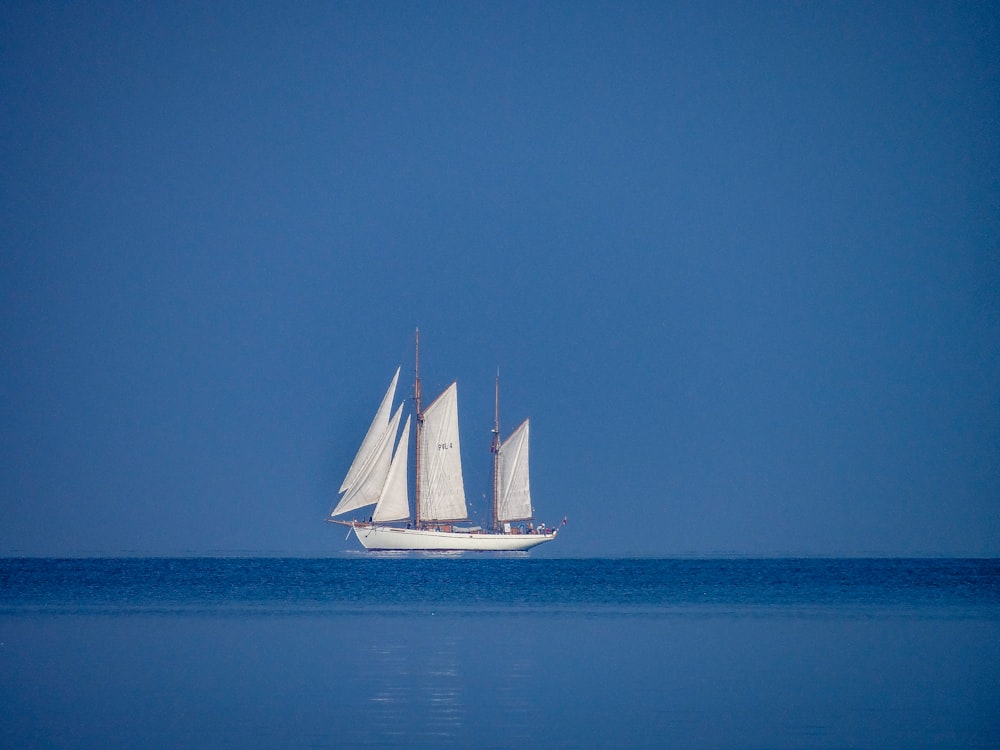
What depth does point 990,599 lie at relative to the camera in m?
48.6

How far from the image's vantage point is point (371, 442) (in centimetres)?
8512

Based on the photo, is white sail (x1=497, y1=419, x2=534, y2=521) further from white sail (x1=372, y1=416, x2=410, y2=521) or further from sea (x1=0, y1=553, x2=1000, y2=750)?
sea (x1=0, y1=553, x2=1000, y2=750)

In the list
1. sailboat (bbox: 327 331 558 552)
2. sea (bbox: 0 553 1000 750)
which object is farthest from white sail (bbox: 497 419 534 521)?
sea (bbox: 0 553 1000 750)

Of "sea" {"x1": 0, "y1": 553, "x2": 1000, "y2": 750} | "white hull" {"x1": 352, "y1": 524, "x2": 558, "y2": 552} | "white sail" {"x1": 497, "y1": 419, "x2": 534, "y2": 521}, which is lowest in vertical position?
"white hull" {"x1": 352, "y1": 524, "x2": 558, "y2": 552}

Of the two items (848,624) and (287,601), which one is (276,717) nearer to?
(848,624)

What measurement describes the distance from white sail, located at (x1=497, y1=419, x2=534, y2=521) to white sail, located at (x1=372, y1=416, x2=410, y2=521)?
665 centimetres

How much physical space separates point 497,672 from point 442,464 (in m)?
65.0

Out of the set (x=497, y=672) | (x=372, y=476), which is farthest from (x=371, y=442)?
(x=497, y=672)

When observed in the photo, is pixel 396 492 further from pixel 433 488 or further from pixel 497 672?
pixel 497 672

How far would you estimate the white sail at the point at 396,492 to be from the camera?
87188 mm

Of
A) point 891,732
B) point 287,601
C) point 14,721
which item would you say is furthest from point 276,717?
point 287,601

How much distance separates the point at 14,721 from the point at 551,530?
258 ft

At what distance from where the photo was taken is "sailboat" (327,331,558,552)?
283 feet

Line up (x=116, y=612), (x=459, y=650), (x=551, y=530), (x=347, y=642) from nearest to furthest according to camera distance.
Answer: (x=459, y=650) → (x=347, y=642) → (x=116, y=612) → (x=551, y=530)
